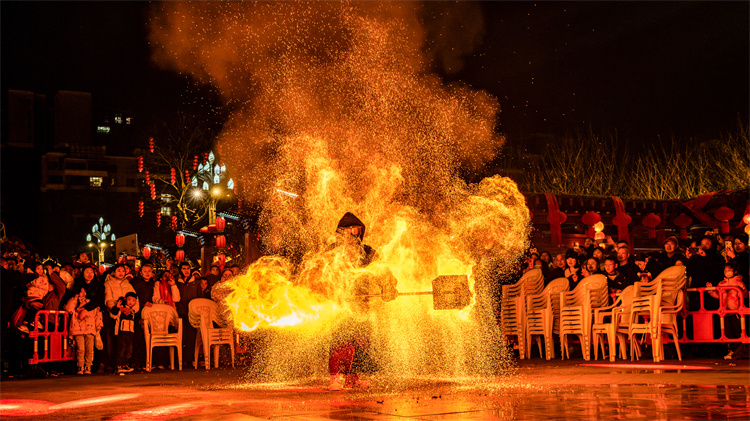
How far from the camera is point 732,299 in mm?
9812

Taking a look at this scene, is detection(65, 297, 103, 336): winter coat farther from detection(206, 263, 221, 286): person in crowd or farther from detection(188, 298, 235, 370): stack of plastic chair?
detection(206, 263, 221, 286): person in crowd

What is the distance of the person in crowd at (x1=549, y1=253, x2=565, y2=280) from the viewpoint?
1188cm

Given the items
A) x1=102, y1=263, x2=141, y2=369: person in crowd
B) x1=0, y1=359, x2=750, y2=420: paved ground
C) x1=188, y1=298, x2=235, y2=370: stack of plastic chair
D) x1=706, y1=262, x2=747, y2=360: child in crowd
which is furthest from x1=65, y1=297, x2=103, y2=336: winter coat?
x1=706, y1=262, x2=747, y2=360: child in crowd

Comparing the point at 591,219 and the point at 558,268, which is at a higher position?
the point at 591,219

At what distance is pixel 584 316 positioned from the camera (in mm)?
10555

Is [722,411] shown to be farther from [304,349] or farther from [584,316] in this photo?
[304,349]

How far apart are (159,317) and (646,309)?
707cm

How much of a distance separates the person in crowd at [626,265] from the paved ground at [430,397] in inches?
65.0

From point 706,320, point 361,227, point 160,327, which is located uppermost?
point 361,227

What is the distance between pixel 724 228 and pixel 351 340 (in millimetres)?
12294

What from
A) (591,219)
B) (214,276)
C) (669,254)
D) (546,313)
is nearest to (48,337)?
(214,276)

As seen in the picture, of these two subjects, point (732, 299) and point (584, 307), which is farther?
point (584, 307)

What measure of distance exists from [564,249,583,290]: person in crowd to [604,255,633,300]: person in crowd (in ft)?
2.47

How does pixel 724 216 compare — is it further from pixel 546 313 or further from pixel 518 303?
pixel 546 313
